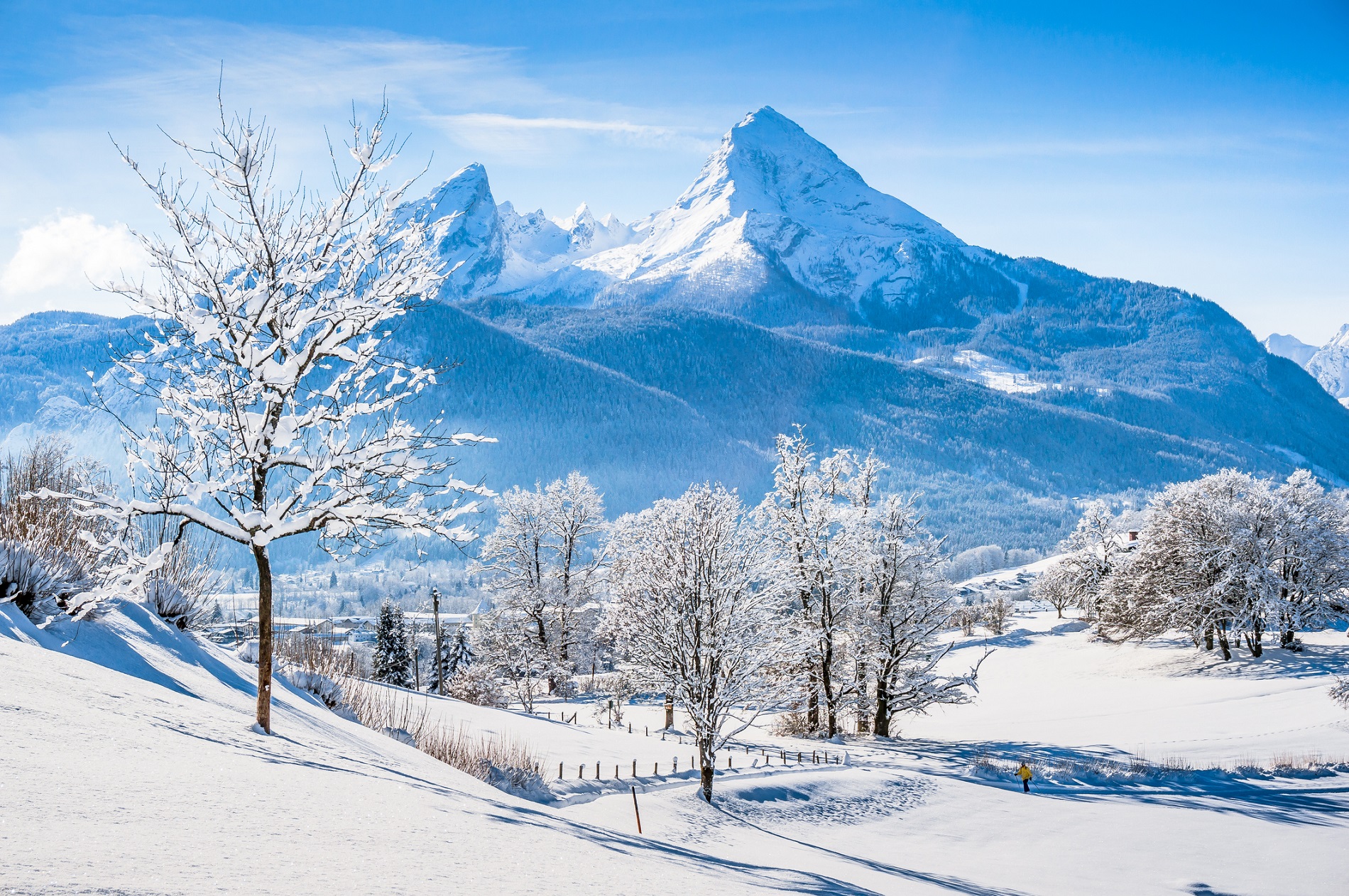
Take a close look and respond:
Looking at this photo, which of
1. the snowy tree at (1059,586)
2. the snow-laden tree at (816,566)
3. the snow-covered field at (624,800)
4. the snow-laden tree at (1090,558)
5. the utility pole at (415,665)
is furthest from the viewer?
the snowy tree at (1059,586)

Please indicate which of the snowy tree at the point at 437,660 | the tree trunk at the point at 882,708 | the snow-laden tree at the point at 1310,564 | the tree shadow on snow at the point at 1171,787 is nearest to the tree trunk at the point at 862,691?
the tree trunk at the point at 882,708

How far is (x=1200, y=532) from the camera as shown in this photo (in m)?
43.8

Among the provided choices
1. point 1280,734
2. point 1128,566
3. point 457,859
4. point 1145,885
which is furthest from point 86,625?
point 1128,566

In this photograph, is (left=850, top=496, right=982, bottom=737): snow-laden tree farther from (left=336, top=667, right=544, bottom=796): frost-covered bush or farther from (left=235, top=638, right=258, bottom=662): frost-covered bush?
(left=235, top=638, right=258, bottom=662): frost-covered bush

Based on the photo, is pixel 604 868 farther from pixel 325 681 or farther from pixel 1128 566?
pixel 1128 566

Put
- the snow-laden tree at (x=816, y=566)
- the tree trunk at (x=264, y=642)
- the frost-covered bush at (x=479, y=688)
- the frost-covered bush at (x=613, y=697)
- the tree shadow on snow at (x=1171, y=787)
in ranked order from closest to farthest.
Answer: the tree trunk at (x=264, y=642) → the tree shadow on snow at (x=1171, y=787) → the snow-laden tree at (x=816, y=566) → the frost-covered bush at (x=613, y=697) → the frost-covered bush at (x=479, y=688)

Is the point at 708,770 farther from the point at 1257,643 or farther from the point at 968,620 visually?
the point at 968,620

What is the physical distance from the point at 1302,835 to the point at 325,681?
2239 cm

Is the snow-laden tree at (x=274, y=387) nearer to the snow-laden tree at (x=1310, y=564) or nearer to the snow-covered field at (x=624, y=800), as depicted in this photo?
the snow-covered field at (x=624, y=800)

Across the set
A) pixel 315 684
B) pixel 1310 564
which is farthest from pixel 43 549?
pixel 1310 564

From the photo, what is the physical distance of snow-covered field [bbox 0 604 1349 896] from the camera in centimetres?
370

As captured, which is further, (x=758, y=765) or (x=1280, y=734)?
(x=1280, y=734)

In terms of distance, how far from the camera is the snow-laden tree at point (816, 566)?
30.3 metres

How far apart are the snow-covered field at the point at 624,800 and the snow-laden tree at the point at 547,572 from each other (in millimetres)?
4526
